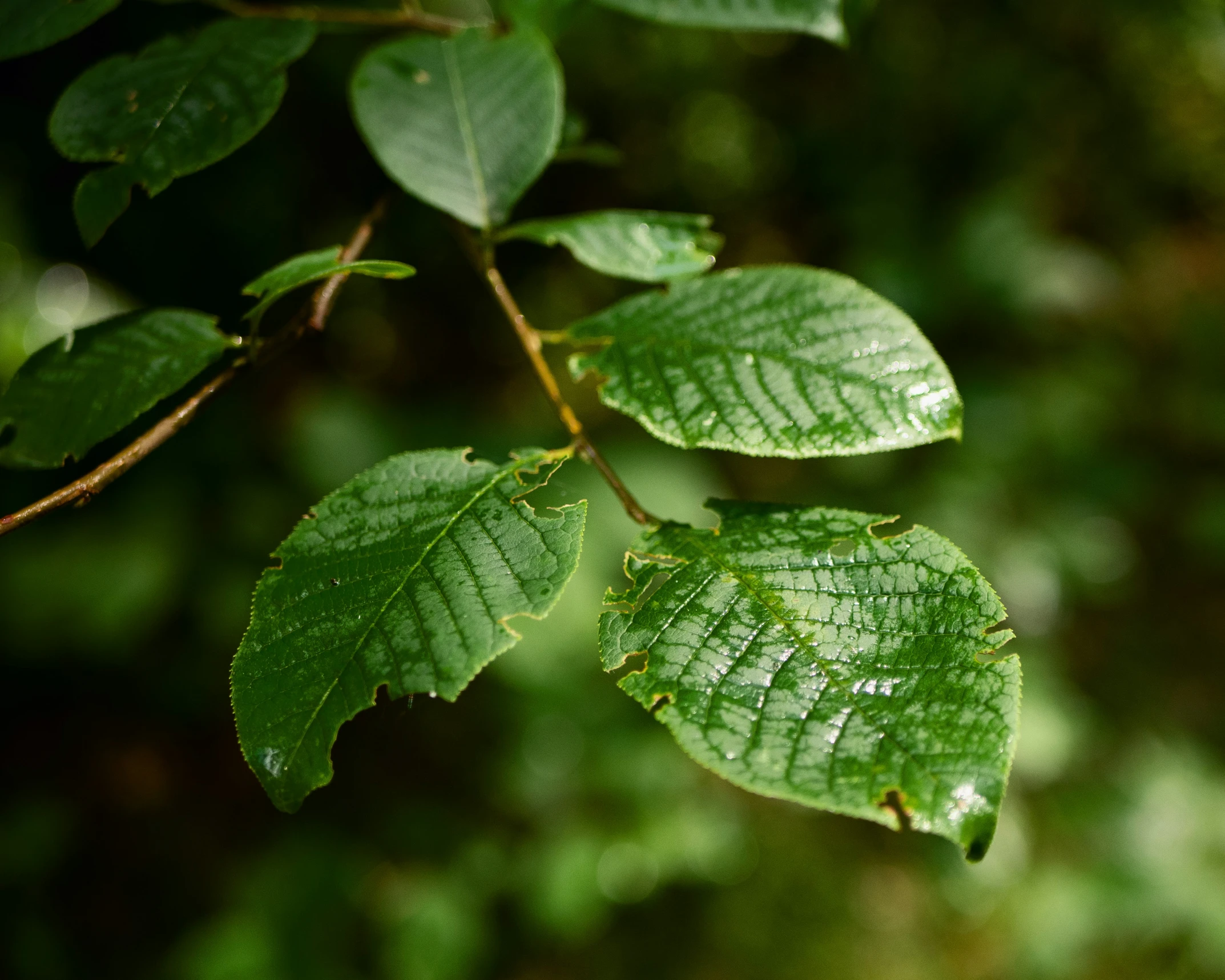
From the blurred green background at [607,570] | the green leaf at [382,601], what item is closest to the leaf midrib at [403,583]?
the green leaf at [382,601]

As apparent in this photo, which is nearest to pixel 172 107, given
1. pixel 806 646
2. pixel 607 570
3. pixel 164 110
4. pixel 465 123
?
pixel 164 110

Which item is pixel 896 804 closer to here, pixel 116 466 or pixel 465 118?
pixel 116 466

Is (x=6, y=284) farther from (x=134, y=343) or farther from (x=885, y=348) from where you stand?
(x=885, y=348)

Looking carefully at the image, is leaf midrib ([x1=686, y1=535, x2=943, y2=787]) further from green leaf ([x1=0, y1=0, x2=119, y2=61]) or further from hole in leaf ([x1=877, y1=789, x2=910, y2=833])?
green leaf ([x1=0, y1=0, x2=119, y2=61])

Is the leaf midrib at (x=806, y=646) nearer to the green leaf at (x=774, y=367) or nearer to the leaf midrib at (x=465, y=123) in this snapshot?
the green leaf at (x=774, y=367)

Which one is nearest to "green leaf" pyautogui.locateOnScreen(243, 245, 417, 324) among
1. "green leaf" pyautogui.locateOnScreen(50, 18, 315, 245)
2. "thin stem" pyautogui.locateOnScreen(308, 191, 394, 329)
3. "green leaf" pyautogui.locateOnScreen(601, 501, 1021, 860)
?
"thin stem" pyautogui.locateOnScreen(308, 191, 394, 329)

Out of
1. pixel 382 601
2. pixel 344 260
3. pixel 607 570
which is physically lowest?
pixel 607 570
